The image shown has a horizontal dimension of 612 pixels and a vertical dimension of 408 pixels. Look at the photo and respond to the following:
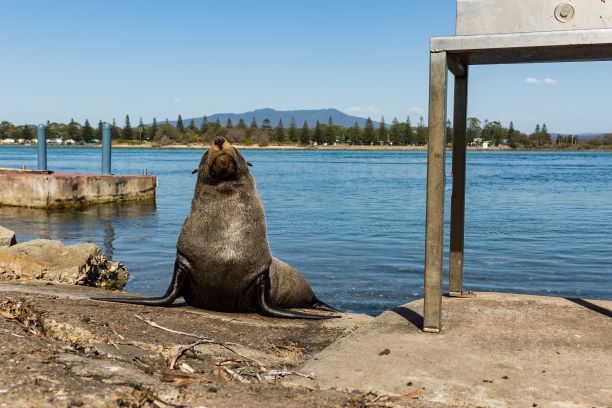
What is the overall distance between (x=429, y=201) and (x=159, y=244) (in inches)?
600

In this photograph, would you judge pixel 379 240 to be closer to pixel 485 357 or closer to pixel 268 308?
pixel 268 308

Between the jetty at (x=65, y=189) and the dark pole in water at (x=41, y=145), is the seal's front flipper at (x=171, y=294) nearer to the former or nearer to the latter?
the jetty at (x=65, y=189)

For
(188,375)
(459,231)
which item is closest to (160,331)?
(188,375)

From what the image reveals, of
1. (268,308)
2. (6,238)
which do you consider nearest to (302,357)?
(268,308)

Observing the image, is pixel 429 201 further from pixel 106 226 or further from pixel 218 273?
pixel 106 226

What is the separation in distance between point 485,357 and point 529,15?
2.91 metres

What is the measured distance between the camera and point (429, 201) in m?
6.23

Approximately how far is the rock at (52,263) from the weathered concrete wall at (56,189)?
20821 mm

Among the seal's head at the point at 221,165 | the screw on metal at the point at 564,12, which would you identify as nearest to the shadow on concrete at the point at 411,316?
the seal's head at the point at 221,165

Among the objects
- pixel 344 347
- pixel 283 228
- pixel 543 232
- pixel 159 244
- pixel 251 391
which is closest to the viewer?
pixel 251 391

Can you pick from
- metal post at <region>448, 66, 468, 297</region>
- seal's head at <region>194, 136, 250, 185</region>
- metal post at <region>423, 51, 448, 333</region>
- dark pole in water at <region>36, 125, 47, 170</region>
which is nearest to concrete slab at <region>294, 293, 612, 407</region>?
metal post at <region>423, 51, 448, 333</region>

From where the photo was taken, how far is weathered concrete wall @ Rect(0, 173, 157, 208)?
3064cm

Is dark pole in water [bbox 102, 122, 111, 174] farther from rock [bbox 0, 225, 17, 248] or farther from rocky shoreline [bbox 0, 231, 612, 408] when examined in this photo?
rocky shoreline [bbox 0, 231, 612, 408]

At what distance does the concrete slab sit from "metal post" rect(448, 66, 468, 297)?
0.59 m
